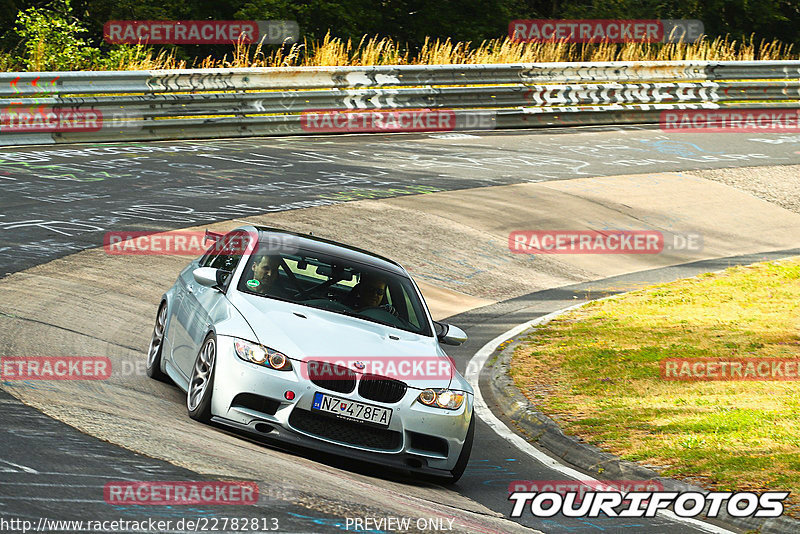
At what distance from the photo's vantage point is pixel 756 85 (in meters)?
28.9

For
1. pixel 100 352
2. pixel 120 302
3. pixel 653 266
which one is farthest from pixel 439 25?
pixel 100 352

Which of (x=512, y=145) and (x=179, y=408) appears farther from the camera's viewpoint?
(x=512, y=145)

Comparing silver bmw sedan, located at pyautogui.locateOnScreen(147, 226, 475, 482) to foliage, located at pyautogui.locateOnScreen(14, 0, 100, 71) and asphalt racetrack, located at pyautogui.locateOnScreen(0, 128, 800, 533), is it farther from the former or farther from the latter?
foliage, located at pyautogui.locateOnScreen(14, 0, 100, 71)

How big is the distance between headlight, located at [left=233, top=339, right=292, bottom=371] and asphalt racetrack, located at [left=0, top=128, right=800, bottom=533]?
→ 570mm

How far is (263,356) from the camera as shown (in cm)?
746

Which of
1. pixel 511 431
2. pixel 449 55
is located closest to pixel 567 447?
pixel 511 431

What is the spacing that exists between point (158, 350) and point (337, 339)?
2.24 metres

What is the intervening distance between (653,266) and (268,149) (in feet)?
26.0

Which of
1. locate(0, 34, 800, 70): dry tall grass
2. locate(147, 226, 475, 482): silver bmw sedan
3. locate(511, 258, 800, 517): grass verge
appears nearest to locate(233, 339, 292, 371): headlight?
locate(147, 226, 475, 482): silver bmw sedan

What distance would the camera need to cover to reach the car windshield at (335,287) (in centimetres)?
853

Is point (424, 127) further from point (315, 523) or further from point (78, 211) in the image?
point (315, 523)

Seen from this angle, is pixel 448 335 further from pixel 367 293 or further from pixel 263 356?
pixel 263 356

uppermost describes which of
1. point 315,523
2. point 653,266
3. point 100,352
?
point 315,523

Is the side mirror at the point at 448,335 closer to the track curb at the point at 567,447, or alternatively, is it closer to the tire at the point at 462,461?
the tire at the point at 462,461
